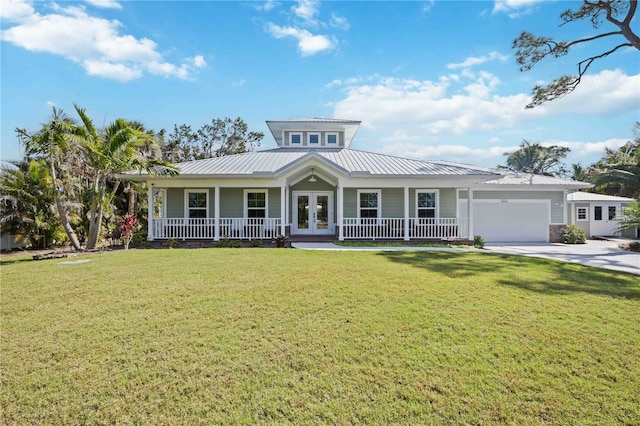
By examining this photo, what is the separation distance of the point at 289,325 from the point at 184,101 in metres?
18.7

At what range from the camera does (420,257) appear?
978 centimetres

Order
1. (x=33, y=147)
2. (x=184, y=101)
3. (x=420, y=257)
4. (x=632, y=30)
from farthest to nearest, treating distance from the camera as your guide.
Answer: (x=184, y=101), (x=632, y=30), (x=33, y=147), (x=420, y=257)

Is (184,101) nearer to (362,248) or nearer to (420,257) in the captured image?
(362,248)

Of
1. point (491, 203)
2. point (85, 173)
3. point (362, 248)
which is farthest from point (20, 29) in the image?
point (491, 203)

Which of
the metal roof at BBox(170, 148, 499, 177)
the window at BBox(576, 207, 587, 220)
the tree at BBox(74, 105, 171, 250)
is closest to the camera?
the tree at BBox(74, 105, 171, 250)

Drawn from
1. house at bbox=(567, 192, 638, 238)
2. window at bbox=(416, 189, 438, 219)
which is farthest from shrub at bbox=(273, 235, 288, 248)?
house at bbox=(567, 192, 638, 238)

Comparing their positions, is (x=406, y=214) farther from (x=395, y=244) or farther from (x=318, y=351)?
(x=318, y=351)

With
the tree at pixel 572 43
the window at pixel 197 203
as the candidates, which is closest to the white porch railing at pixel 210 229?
the window at pixel 197 203

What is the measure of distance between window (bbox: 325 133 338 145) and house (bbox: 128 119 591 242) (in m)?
0.50

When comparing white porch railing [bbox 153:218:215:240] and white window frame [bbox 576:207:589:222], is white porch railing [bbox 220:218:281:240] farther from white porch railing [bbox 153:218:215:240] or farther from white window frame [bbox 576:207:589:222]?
white window frame [bbox 576:207:589:222]

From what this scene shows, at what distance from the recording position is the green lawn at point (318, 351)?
2.89 meters

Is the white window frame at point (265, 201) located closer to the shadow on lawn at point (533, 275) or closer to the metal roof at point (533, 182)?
the shadow on lawn at point (533, 275)

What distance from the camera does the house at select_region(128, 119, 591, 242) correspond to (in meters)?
13.9

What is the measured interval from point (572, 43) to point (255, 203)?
17836 millimetres
